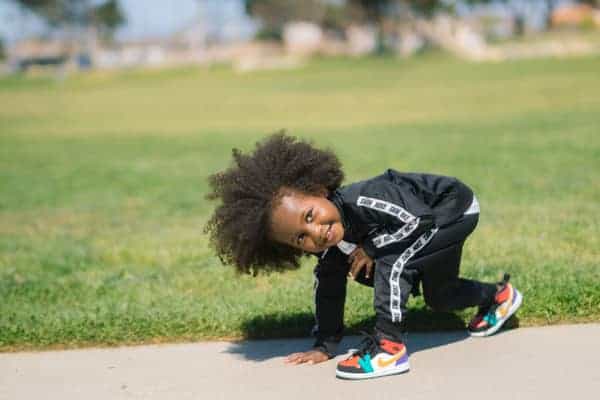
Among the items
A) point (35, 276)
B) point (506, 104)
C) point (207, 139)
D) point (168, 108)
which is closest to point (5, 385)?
point (35, 276)

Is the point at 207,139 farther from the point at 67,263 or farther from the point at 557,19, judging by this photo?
the point at 557,19

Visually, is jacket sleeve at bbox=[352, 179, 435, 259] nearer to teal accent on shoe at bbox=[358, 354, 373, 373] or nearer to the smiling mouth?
the smiling mouth

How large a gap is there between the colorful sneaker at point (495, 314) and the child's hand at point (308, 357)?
719 millimetres

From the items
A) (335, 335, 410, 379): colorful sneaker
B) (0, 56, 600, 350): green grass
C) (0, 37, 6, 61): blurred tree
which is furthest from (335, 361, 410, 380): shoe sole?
(0, 37, 6, 61): blurred tree

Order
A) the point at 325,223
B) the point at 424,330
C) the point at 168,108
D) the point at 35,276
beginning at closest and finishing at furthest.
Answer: the point at 325,223
the point at 424,330
the point at 35,276
the point at 168,108

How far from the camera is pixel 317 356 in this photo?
3793 millimetres

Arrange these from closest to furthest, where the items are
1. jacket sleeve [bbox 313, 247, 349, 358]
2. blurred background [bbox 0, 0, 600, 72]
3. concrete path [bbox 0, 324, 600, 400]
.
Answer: concrete path [bbox 0, 324, 600, 400], jacket sleeve [bbox 313, 247, 349, 358], blurred background [bbox 0, 0, 600, 72]

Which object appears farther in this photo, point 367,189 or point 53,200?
point 53,200

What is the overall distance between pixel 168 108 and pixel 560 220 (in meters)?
23.9

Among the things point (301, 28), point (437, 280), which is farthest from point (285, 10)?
point (437, 280)

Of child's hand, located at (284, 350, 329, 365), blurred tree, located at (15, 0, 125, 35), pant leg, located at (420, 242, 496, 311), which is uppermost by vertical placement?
pant leg, located at (420, 242, 496, 311)

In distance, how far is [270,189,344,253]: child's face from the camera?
3.47 m

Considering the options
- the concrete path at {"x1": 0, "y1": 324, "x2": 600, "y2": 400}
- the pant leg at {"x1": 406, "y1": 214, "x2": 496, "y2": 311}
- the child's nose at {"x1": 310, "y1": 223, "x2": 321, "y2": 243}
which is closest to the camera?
the concrete path at {"x1": 0, "y1": 324, "x2": 600, "y2": 400}

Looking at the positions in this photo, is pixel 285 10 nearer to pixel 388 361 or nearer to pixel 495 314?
pixel 495 314
